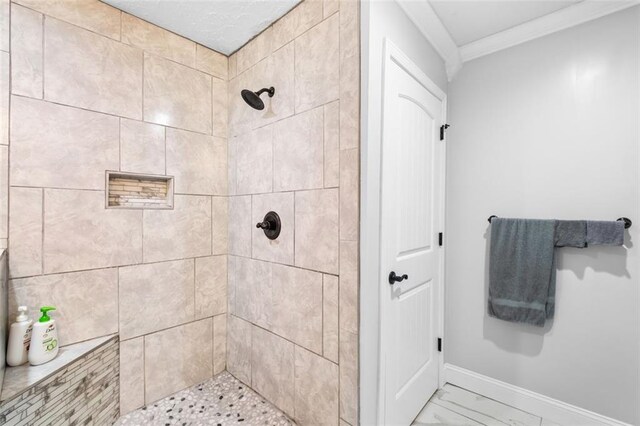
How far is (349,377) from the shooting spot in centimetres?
131

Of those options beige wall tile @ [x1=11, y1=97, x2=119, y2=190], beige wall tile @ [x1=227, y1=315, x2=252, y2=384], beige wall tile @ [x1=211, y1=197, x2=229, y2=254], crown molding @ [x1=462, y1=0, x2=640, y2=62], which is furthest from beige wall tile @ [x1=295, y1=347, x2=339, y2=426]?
crown molding @ [x1=462, y1=0, x2=640, y2=62]

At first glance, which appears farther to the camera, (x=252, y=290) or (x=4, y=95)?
(x=252, y=290)

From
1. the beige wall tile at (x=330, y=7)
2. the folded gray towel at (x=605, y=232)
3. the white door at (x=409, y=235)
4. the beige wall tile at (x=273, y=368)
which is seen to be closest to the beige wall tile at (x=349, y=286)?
the white door at (x=409, y=235)

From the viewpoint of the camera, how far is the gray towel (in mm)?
1688

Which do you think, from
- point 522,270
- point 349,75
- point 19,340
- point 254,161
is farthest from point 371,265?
point 19,340

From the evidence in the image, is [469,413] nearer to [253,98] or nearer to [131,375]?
[131,375]

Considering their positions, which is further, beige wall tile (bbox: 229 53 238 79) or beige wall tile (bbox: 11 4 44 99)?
beige wall tile (bbox: 229 53 238 79)

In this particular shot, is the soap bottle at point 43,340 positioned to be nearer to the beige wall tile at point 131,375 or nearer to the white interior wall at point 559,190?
the beige wall tile at point 131,375

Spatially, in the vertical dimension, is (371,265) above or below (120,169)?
below

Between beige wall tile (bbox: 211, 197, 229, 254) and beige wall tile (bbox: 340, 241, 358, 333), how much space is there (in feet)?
3.45

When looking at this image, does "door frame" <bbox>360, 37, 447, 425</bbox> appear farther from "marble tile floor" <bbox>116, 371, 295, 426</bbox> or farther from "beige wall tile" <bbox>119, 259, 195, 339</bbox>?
"beige wall tile" <bbox>119, 259, 195, 339</bbox>

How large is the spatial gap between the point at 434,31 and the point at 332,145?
107 cm

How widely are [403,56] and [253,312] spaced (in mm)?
1731

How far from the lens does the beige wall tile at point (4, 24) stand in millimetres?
1258
